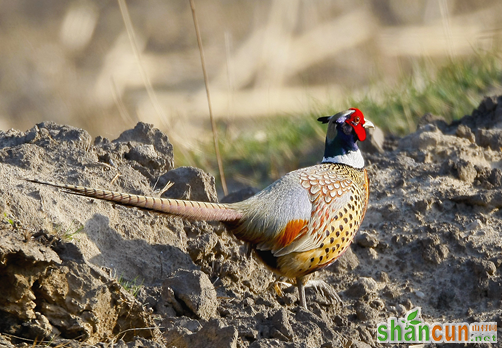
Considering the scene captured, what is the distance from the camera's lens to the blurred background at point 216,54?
11344 mm

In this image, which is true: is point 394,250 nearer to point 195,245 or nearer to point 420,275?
point 420,275

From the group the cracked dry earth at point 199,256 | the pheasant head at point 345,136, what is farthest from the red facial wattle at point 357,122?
the cracked dry earth at point 199,256

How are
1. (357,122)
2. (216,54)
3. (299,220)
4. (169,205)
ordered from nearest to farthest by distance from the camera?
(169,205), (299,220), (357,122), (216,54)

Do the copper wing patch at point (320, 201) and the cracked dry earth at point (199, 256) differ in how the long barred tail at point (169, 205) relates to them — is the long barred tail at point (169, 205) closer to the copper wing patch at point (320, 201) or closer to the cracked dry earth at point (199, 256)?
the cracked dry earth at point (199, 256)

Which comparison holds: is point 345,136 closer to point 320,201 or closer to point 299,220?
point 320,201

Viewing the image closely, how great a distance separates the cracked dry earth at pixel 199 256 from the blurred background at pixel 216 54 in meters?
3.32

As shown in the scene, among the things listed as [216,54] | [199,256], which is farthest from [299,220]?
[216,54]

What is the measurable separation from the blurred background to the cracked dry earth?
3321 millimetres

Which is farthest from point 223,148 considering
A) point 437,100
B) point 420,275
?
point 420,275

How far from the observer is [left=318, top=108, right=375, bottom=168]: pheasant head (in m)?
5.04

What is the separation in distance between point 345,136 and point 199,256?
1.28 metres

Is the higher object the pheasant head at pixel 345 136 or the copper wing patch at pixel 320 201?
the pheasant head at pixel 345 136

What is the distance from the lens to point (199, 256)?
4613 mm

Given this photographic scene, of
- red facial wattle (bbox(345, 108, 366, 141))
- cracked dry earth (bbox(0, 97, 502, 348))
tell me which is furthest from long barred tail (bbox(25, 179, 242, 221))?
red facial wattle (bbox(345, 108, 366, 141))
